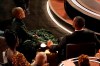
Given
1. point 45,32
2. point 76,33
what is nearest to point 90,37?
point 76,33

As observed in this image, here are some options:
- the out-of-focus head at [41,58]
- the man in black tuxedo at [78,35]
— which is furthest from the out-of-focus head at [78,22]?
the out-of-focus head at [41,58]

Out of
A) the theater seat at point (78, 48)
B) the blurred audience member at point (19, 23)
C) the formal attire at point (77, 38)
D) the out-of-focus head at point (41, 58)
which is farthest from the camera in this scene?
the blurred audience member at point (19, 23)

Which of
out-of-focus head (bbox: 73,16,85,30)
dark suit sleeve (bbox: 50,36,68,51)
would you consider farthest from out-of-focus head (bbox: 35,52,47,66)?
out-of-focus head (bbox: 73,16,85,30)

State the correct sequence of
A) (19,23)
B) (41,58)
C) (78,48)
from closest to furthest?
(41,58) → (78,48) → (19,23)

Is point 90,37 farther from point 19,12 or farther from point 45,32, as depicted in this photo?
point 45,32

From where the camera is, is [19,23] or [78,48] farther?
[19,23]

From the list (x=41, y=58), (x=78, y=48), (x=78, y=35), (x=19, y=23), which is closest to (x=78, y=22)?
(x=78, y=35)

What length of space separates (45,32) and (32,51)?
1.69 metres

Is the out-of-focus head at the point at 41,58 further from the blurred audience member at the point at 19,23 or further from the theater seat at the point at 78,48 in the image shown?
the blurred audience member at the point at 19,23

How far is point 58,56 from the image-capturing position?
5109 millimetres

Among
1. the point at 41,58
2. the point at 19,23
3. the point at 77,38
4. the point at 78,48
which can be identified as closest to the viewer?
the point at 41,58

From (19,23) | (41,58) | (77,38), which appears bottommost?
(41,58)

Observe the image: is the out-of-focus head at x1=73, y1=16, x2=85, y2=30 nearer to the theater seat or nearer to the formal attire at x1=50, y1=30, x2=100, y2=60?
the formal attire at x1=50, y1=30, x2=100, y2=60

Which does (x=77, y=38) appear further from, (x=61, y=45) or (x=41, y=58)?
(x=41, y=58)
